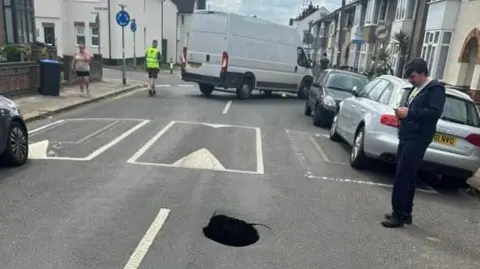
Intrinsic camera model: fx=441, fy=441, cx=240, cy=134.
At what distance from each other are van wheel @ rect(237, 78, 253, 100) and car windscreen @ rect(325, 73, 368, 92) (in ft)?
17.0

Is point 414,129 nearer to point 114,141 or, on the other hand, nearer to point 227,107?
point 114,141

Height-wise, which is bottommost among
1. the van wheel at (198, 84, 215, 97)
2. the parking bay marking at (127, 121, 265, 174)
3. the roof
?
the van wheel at (198, 84, 215, 97)

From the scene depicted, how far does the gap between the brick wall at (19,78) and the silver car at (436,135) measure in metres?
10.1

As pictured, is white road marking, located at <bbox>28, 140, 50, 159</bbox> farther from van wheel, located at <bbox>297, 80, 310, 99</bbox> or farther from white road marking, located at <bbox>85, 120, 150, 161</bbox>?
van wheel, located at <bbox>297, 80, 310, 99</bbox>

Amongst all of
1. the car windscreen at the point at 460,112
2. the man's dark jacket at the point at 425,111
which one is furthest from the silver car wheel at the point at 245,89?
the man's dark jacket at the point at 425,111

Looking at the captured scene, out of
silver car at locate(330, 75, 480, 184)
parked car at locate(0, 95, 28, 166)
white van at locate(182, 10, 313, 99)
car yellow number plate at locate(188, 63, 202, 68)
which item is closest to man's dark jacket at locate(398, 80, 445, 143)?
silver car at locate(330, 75, 480, 184)

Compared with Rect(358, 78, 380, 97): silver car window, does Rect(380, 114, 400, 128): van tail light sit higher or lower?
lower

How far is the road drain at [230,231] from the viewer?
15.1 feet

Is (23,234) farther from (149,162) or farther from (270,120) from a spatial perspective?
(270,120)

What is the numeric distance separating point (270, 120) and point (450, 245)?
840 cm

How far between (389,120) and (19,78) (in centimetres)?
1124

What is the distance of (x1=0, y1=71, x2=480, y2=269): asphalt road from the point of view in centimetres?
417

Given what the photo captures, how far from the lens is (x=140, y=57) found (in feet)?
128

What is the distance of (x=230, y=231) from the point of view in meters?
4.86
